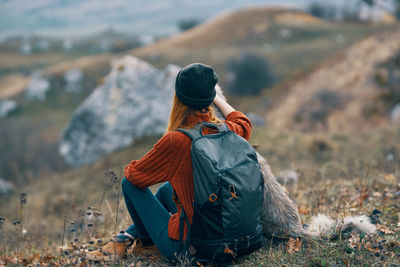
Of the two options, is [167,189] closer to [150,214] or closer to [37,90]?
[150,214]

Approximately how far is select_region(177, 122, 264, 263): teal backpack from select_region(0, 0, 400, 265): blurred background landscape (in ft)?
1.54

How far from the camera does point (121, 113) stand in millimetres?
13109

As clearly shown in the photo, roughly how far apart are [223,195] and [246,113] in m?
13.4

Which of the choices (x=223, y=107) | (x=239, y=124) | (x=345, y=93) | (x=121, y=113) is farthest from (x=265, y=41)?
(x=239, y=124)

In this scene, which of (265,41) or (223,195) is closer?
(223,195)

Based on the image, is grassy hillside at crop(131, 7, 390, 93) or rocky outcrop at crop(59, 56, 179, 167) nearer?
rocky outcrop at crop(59, 56, 179, 167)

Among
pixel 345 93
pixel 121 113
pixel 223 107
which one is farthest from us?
pixel 345 93

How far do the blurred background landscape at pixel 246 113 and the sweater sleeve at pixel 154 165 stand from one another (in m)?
0.88

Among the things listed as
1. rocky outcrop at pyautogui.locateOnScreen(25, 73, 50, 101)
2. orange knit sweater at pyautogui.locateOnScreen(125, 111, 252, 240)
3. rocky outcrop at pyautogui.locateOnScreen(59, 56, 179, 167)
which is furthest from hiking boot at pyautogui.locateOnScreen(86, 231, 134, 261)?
rocky outcrop at pyautogui.locateOnScreen(25, 73, 50, 101)

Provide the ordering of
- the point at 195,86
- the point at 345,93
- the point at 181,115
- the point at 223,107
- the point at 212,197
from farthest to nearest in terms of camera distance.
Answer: the point at 345,93
the point at 223,107
the point at 181,115
the point at 195,86
the point at 212,197

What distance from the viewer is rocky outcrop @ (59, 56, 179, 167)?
13.0m

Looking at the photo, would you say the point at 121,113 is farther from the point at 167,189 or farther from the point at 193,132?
the point at 193,132

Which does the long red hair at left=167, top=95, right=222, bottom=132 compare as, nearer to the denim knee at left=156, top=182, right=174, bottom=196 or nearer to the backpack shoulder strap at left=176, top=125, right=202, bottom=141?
the backpack shoulder strap at left=176, top=125, right=202, bottom=141

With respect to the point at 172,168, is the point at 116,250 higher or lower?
lower
